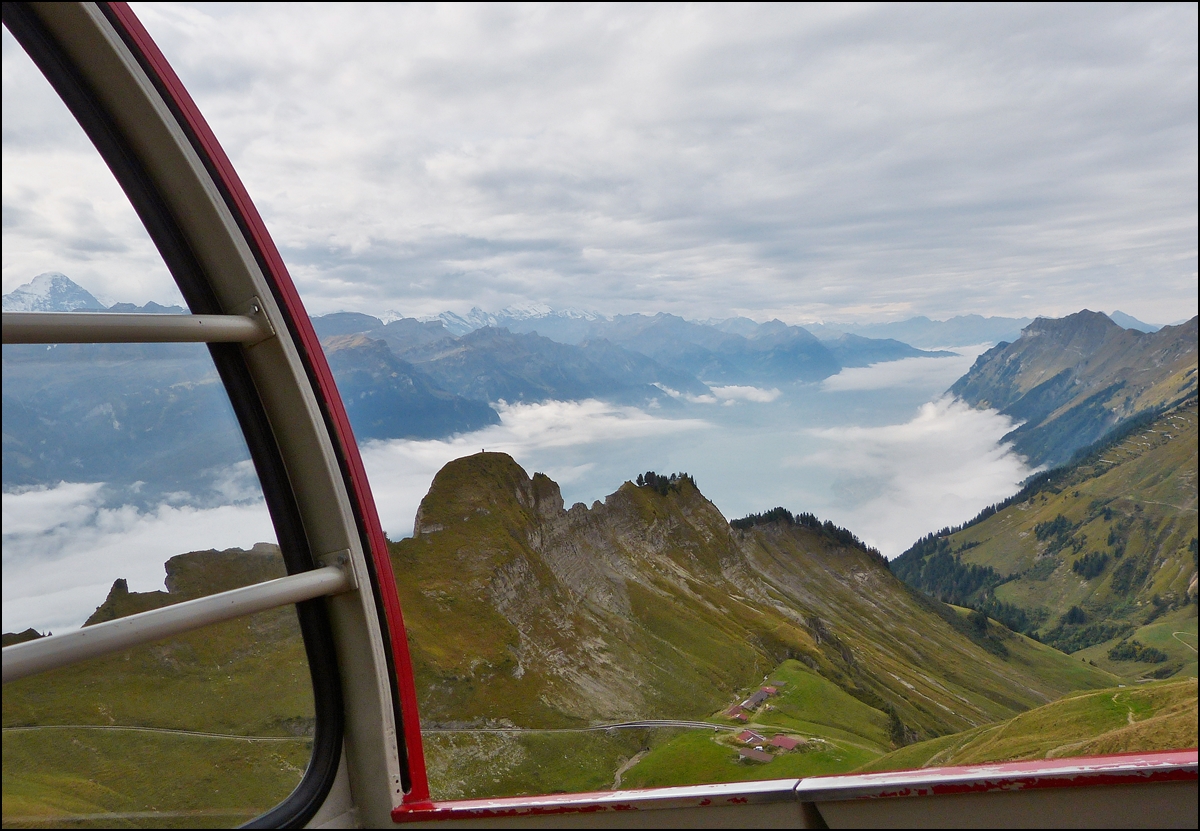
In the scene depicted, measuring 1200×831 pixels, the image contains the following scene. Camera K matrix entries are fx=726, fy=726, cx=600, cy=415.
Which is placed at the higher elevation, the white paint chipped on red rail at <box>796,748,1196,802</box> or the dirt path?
the white paint chipped on red rail at <box>796,748,1196,802</box>

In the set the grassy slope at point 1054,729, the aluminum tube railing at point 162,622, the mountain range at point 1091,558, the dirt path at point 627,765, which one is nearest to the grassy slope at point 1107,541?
the mountain range at point 1091,558

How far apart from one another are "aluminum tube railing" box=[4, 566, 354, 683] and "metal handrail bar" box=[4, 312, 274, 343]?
0.99 metres

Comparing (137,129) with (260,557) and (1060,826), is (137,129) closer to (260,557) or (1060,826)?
(260,557)

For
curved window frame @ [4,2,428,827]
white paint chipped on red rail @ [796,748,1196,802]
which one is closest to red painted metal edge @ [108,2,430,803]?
curved window frame @ [4,2,428,827]

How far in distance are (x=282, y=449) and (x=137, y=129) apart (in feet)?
4.75

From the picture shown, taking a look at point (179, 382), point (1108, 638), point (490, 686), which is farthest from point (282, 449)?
point (1108, 638)

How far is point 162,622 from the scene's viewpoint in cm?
259

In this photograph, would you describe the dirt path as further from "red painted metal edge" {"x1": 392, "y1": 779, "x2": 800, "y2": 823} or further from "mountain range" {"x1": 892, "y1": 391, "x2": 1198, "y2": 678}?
"red painted metal edge" {"x1": 392, "y1": 779, "x2": 800, "y2": 823}

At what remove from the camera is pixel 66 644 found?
7.57 feet

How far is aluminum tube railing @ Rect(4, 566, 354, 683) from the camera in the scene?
7.36 feet

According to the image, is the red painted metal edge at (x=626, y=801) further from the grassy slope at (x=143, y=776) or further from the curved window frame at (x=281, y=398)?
the grassy slope at (x=143, y=776)

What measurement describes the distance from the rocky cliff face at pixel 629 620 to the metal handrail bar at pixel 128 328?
7201cm

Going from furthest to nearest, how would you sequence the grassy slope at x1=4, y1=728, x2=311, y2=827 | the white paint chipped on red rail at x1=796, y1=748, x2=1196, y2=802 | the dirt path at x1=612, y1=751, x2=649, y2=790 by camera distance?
the dirt path at x1=612, y1=751, x2=649, y2=790, the grassy slope at x1=4, y1=728, x2=311, y2=827, the white paint chipped on red rail at x1=796, y1=748, x2=1196, y2=802

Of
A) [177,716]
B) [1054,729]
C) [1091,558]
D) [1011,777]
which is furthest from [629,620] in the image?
[1011,777]
